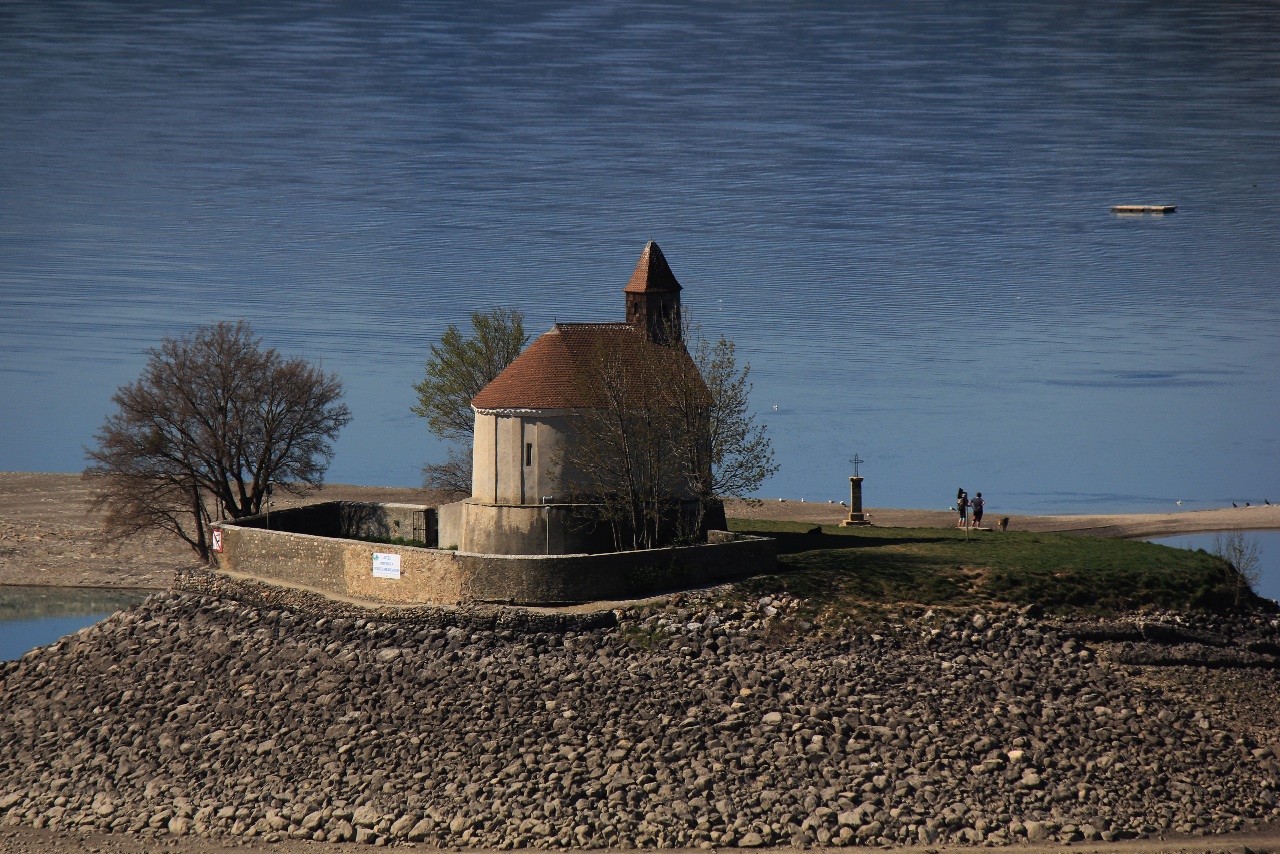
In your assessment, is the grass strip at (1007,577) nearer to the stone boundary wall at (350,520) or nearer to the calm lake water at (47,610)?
the stone boundary wall at (350,520)

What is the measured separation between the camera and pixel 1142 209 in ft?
453

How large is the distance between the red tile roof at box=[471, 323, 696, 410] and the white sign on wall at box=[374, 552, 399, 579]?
18.1ft

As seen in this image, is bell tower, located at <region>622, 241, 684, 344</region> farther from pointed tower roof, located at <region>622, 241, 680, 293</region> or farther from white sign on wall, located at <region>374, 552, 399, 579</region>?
white sign on wall, located at <region>374, 552, 399, 579</region>

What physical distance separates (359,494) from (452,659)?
48549mm

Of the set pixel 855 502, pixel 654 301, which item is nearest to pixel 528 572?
pixel 654 301

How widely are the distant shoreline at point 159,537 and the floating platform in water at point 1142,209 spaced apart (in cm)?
6764

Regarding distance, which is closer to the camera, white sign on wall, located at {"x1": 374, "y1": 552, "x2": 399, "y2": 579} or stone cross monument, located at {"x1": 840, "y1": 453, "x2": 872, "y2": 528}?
white sign on wall, located at {"x1": 374, "y1": 552, "x2": 399, "y2": 579}

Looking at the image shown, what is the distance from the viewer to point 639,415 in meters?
44.1

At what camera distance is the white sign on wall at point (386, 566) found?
4231 centimetres

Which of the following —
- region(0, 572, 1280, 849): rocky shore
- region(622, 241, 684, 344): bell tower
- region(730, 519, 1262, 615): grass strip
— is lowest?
region(0, 572, 1280, 849): rocky shore

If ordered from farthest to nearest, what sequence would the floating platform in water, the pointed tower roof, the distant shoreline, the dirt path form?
the floating platform in water → the dirt path → the distant shoreline → the pointed tower roof

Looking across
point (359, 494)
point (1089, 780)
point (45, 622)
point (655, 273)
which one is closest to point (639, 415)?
point (655, 273)

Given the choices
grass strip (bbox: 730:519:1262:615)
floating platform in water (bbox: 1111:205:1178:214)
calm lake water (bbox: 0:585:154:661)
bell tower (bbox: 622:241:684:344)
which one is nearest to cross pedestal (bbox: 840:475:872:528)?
grass strip (bbox: 730:519:1262:615)

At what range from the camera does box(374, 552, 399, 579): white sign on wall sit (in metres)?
42.3
